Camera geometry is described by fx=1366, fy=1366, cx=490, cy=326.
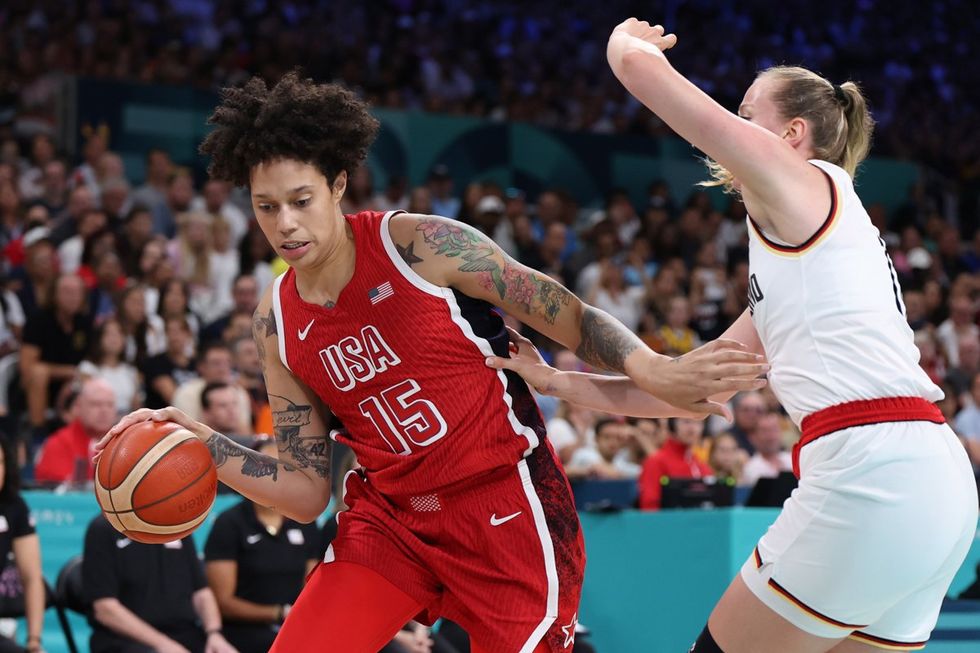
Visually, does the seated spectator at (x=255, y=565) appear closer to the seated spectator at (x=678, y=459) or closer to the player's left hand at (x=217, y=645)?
the player's left hand at (x=217, y=645)

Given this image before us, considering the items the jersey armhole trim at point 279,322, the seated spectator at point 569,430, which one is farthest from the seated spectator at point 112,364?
the jersey armhole trim at point 279,322

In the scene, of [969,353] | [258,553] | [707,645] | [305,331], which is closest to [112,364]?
[258,553]

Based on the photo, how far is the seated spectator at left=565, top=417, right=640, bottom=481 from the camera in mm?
9695

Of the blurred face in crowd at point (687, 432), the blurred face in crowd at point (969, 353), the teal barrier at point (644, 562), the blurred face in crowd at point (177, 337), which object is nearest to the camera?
the teal barrier at point (644, 562)

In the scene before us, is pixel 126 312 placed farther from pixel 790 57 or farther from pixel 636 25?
pixel 790 57

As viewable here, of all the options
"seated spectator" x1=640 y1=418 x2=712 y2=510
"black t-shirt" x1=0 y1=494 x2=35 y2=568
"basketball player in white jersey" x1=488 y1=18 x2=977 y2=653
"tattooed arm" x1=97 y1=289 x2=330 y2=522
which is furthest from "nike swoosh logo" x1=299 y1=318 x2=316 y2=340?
"seated spectator" x1=640 y1=418 x2=712 y2=510

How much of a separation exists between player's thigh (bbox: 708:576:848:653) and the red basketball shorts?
23.5 inches

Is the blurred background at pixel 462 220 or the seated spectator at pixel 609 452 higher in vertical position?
the blurred background at pixel 462 220

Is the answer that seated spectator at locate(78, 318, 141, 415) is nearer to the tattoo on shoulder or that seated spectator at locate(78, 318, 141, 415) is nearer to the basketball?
the basketball

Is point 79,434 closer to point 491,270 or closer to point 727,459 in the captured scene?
point 727,459

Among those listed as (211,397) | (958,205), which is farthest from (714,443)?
(958,205)

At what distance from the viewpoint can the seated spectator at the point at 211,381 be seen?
898cm

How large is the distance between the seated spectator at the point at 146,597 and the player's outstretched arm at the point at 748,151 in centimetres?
438

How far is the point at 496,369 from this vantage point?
401 centimetres
